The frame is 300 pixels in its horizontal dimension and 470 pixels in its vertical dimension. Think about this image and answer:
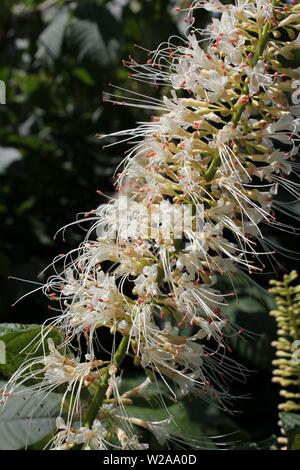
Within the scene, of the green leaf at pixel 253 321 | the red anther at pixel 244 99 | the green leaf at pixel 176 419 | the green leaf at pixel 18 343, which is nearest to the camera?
the red anther at pixel 244 99

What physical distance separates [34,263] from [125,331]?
3.99 feet

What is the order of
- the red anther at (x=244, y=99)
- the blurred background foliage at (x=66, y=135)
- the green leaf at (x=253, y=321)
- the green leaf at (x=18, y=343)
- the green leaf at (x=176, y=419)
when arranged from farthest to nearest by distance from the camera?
1. the blurred background foliage at (x=66, y=135)
2. the green leaf at (x=253, y=321)
3. the green leaf at (x=176, y=419)
4. the green leaf at (x=18, y=343)
5. the red anther at (x=244, y=99)

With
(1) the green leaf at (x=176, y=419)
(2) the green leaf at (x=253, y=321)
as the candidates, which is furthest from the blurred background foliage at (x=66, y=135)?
(1) the green leaf at (x=176, y=419)

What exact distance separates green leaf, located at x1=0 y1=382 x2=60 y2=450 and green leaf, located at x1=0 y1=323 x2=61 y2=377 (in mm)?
67

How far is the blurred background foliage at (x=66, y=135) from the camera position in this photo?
2.65 metres

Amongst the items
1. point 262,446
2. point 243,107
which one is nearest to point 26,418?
point 262,446

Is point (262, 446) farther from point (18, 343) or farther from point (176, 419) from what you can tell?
point (18, 343)

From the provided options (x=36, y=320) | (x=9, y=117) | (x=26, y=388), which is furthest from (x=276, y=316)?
(x=9, y=117)

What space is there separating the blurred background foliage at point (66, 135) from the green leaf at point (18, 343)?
632mm

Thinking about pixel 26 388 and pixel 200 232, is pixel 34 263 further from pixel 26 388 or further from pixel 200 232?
Answer: pixel 200 232

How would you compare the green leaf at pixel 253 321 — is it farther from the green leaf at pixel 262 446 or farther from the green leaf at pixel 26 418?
the green leaf at pixel 26 418

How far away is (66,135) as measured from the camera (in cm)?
360

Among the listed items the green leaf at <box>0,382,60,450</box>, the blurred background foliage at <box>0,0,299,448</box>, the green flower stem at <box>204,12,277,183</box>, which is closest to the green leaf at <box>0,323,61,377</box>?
the green leaf at <box>0,382,60,450</box>

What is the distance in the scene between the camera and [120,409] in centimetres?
160
